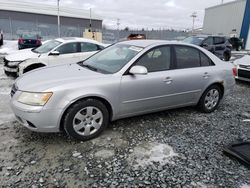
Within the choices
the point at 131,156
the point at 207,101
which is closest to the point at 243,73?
the point at 207,101

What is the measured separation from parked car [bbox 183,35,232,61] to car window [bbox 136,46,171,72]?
26.6ft

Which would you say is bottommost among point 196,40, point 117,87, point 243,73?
point 243,73

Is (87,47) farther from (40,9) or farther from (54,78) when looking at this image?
(40,9)

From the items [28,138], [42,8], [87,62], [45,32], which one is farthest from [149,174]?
[42,8]

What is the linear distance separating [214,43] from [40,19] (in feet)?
86.9

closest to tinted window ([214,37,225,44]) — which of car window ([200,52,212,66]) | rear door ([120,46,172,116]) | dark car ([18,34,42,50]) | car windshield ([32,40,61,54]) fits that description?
car window ([200,52,212,66])

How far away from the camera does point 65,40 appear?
730 cm

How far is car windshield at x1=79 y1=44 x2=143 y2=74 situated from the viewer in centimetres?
372

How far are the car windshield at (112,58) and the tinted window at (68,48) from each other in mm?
3025

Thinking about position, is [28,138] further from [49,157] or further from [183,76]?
[183,76]

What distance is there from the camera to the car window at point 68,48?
704 cm

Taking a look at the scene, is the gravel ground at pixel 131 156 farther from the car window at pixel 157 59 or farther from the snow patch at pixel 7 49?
the snow patch at pixel 7 49

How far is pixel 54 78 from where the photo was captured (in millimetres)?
3320

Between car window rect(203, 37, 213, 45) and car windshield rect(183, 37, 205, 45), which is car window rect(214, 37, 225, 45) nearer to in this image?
car window rect(203, 37, 213, 45)
